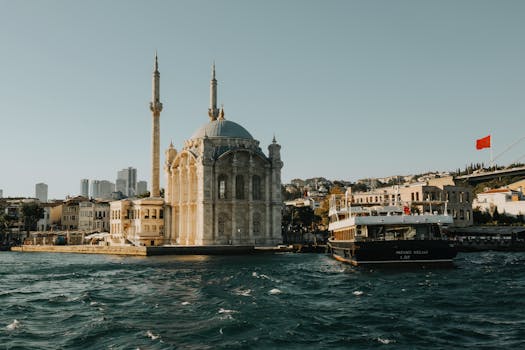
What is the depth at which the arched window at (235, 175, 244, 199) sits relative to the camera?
3174 inches

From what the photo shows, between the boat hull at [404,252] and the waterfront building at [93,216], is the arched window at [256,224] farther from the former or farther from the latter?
the waterfront building at [93,216]

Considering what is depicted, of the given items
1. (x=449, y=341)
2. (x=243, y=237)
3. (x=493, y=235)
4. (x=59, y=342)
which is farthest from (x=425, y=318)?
(x=493, y=235)

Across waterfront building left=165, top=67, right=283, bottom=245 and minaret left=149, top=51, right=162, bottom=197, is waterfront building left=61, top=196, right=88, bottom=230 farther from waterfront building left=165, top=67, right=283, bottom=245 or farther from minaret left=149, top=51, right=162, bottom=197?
waterfront building left=165, top=67, right=283, bottom=245

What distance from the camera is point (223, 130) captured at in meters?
85.9

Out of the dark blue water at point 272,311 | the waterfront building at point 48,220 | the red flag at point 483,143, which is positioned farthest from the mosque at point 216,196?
the waterfront building at point 48,220

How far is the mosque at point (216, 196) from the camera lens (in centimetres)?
7831

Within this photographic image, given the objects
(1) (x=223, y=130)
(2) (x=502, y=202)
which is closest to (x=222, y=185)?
(1) (x=223, y=130)

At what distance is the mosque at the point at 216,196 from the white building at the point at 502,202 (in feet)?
155

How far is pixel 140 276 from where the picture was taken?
138 feet

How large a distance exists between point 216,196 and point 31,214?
177 feet

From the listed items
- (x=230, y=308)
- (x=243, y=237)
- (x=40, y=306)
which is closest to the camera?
(x=230, y=308)

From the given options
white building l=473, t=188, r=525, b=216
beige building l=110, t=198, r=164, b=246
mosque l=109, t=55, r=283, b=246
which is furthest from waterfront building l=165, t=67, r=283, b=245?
white building l=473, t=188, r=525, b=216

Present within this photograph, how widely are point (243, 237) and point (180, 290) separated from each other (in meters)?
47.2

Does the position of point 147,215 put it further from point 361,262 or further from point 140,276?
point 361,262
